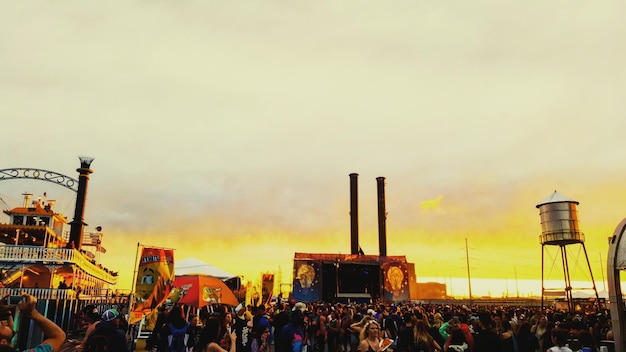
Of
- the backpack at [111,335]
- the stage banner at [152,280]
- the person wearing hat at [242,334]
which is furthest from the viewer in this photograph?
the stage banner at [152,280]

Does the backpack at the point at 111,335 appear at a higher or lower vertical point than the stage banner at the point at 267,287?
lower

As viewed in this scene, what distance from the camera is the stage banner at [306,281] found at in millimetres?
43438

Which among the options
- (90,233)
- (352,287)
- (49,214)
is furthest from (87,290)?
(352,287)

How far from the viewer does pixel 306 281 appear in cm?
4403

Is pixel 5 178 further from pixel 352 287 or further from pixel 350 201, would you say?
pixel 350 201

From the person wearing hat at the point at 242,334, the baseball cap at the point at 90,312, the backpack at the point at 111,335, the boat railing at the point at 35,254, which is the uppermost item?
the boat railing at the point at 35,254

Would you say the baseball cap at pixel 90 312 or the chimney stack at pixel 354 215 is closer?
the baseball cap at pixel 90 312

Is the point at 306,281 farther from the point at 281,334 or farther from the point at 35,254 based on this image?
the point at 281,334

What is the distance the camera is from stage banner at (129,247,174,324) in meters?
11.7

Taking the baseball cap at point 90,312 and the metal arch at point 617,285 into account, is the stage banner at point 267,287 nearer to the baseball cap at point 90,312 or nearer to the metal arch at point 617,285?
the baseball cap at point 90,312

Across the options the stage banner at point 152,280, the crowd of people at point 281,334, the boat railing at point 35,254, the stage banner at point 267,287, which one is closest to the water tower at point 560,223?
the crowd of people at point 281,334

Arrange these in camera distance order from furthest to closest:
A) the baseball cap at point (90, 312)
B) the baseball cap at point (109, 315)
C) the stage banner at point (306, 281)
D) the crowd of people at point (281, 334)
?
1. the stage banner at point (306, 281)
2. the baseball cap at point (90, 312)
3. the baseball cap at point (109, 315)
4. the crowd of people at point (281, 334)

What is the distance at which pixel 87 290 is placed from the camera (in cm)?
3841

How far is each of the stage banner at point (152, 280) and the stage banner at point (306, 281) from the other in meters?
32.4
